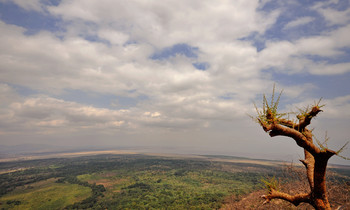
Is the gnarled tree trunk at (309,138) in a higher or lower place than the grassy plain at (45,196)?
higher

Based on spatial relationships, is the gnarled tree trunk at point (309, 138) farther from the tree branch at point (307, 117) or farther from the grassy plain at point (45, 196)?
the grassy plain at point (45, 196)

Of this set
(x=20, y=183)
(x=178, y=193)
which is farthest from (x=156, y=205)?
(x=20, y=183)

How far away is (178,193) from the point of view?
105 metres

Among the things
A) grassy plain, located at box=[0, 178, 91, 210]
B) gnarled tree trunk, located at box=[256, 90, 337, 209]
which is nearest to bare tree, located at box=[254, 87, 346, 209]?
gnarled tree trunk, located at box=[256, 90, 337, 209]

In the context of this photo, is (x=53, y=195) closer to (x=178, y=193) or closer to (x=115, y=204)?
(x=115, y=204)

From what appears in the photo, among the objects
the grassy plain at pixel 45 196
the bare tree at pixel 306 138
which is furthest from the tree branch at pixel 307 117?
Answer: the grassy plain at pixel 45 196

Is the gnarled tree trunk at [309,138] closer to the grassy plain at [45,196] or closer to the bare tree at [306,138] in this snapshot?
the bare tree at [306,138]

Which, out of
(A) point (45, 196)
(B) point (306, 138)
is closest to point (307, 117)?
(B) point (306, 138)

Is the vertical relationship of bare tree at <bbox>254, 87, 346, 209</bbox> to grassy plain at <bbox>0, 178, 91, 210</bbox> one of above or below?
above

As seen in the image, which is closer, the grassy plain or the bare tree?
the bare tree

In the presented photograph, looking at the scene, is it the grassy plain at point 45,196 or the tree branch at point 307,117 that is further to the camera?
the grassy plain at point 45,196

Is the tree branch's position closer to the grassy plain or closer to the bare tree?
the bare tree

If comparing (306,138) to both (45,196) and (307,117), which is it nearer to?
(307,117)

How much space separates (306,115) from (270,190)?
3.14 meters
